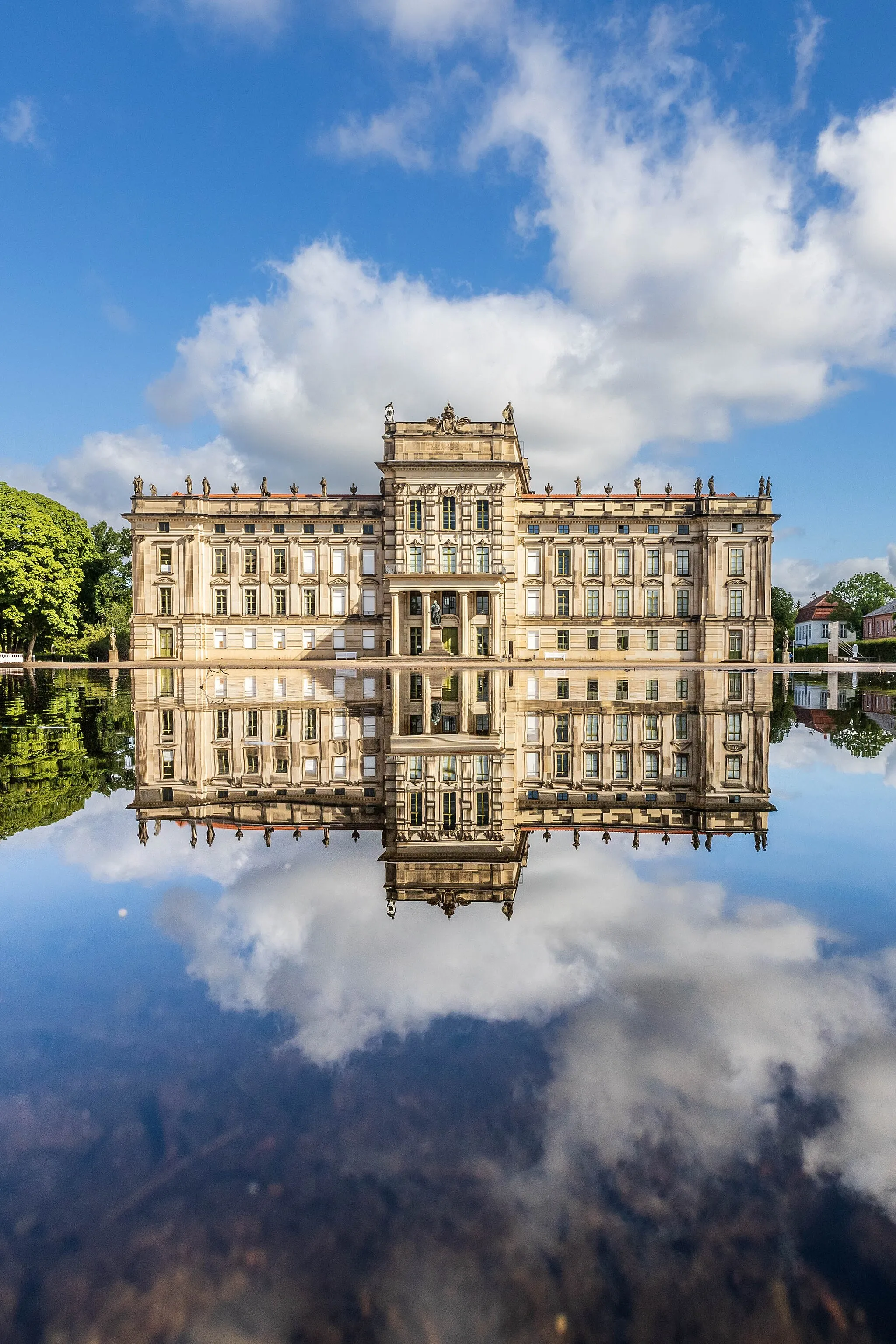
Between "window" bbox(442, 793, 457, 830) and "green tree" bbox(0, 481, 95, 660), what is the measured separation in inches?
2566

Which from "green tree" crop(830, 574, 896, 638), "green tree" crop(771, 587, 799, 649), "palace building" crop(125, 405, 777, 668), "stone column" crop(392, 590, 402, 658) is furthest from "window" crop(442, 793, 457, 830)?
"green tree" crop(830, 574, 896, 638)

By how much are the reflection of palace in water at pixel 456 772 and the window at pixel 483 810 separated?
1.9 inches

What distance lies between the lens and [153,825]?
437 inches

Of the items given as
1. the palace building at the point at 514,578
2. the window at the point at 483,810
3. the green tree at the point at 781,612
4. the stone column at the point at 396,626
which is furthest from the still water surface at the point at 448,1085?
the green tree at the point at 781,612

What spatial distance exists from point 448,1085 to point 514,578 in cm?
5545

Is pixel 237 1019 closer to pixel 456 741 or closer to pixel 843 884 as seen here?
pixel 843 884

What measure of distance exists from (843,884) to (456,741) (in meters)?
10.9

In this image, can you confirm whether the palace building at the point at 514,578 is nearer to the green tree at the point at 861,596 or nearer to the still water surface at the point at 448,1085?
the still water surface at the point at 448,1085

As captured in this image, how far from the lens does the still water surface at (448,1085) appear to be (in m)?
3.04

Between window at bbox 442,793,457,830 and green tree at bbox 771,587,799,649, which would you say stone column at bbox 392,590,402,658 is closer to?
window at bbox 442,793,457,830

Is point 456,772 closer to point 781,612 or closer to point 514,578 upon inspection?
point 514,578

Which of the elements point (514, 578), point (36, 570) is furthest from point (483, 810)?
point (36, 570)

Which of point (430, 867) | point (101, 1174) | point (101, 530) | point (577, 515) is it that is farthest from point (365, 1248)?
point (101, 530)

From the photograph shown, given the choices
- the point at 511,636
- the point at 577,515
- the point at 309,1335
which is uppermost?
the point at 577,515
